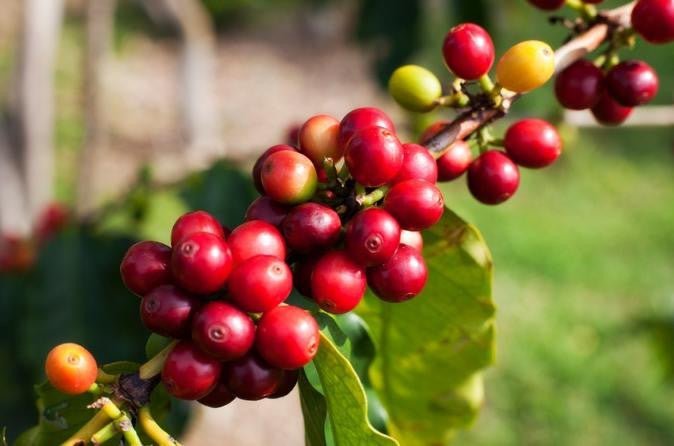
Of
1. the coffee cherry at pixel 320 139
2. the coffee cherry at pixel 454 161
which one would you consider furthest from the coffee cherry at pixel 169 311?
the coffee cherry at pixel 454 161

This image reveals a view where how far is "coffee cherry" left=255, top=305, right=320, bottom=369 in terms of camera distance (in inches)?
33.8

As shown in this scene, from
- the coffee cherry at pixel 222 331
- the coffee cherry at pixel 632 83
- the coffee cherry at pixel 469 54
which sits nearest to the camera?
the coffee cherry at pixel 222 331

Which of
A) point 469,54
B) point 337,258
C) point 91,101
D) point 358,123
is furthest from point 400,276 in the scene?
point 91,101

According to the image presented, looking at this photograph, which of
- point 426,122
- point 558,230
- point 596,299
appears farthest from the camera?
point 558,230

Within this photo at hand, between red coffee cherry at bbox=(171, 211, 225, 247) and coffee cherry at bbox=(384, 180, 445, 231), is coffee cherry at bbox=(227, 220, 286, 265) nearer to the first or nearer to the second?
red coffee cherry at bbox=(171, 211, 225, 247)

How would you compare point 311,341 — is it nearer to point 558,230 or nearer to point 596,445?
point 596,445

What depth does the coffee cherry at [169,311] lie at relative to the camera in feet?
2.88

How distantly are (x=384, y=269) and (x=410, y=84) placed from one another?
276mm

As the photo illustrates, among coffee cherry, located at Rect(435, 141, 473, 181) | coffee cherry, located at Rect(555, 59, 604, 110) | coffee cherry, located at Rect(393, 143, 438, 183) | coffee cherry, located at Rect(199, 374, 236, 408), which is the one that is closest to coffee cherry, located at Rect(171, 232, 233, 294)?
coffee cherry, located at Rect(199, 374, 236, 408)

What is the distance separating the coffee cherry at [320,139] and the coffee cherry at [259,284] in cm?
17

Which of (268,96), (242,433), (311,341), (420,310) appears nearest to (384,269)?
(311,341)

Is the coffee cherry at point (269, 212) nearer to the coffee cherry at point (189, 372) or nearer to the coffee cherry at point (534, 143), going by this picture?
the coffee cherry at point (189, 372)

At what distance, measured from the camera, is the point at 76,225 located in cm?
230

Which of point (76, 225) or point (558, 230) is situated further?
point (558, 230)
